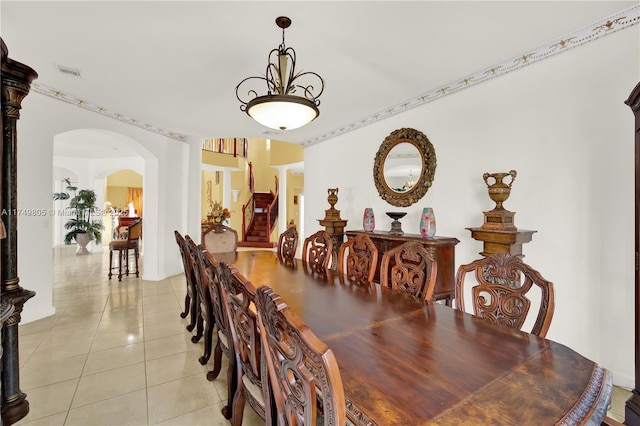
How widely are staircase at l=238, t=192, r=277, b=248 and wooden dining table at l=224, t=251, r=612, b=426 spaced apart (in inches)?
316

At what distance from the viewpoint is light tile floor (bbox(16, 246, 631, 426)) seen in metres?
1.78

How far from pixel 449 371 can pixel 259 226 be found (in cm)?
971

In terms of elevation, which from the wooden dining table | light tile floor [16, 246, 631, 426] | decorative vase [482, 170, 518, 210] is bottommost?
light tile floor [16, 246, 631, 426]

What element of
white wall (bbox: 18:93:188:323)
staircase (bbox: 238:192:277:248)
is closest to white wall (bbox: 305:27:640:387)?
white wall (bbox: 18:93:188:323)

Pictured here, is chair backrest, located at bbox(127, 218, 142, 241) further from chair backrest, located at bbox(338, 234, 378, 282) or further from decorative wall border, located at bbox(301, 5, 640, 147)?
Answer: decorative wall border, located at bbox(301, 5, 640, 147)

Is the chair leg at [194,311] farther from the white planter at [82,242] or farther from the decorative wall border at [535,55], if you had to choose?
the white planter at [82,242]

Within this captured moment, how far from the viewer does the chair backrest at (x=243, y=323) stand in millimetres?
1132

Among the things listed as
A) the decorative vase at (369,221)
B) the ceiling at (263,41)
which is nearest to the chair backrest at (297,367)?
the ceiling at (263,41)

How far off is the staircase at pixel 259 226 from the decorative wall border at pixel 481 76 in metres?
5.11

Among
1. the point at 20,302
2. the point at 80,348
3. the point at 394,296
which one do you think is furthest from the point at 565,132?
the point at 80,348

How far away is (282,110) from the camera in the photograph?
2037mm

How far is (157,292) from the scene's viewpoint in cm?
429

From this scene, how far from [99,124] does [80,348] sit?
2968 mm

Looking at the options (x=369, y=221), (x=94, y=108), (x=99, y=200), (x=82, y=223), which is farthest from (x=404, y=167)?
(x=99, y=200)
